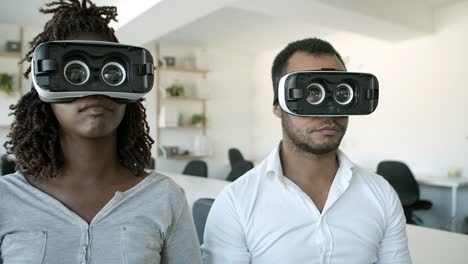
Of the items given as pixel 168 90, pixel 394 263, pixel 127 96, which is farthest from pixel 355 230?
pixel 168 90

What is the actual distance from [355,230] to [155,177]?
58 cm

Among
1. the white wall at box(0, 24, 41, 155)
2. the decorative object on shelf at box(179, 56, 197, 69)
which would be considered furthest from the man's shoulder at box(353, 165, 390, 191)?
the decorative object on shelf at box(179, 56, 197, 69)

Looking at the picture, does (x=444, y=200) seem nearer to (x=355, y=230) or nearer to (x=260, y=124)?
(x=260, y=124)

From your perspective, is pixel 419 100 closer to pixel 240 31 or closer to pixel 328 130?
pixel 240 31

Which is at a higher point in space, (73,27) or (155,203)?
(73,27)

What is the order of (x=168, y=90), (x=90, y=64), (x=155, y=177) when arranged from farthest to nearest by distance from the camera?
(x=168, y=90) < (x=155, y=177) < (x=90, y=64)

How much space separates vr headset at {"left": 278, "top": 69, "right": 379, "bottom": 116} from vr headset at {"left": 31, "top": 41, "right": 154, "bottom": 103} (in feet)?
1.35

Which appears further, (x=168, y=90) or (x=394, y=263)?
(x=168, y=90)

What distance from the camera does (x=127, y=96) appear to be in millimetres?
788

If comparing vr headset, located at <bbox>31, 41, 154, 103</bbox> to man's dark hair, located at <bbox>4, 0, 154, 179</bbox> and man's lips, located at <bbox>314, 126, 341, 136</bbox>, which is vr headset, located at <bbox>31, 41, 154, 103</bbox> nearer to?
man's dark hair, located at <bbox>4, 0, 154, 179</bbox>

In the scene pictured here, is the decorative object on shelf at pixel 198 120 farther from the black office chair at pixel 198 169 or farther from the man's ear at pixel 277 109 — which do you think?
the man's ear at pixel 277 109

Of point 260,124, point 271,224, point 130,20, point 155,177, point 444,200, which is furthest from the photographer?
point 260,124

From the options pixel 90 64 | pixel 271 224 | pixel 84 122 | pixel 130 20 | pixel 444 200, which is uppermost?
pixel 130 20

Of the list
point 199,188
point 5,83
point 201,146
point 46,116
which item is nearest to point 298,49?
point 46,116
